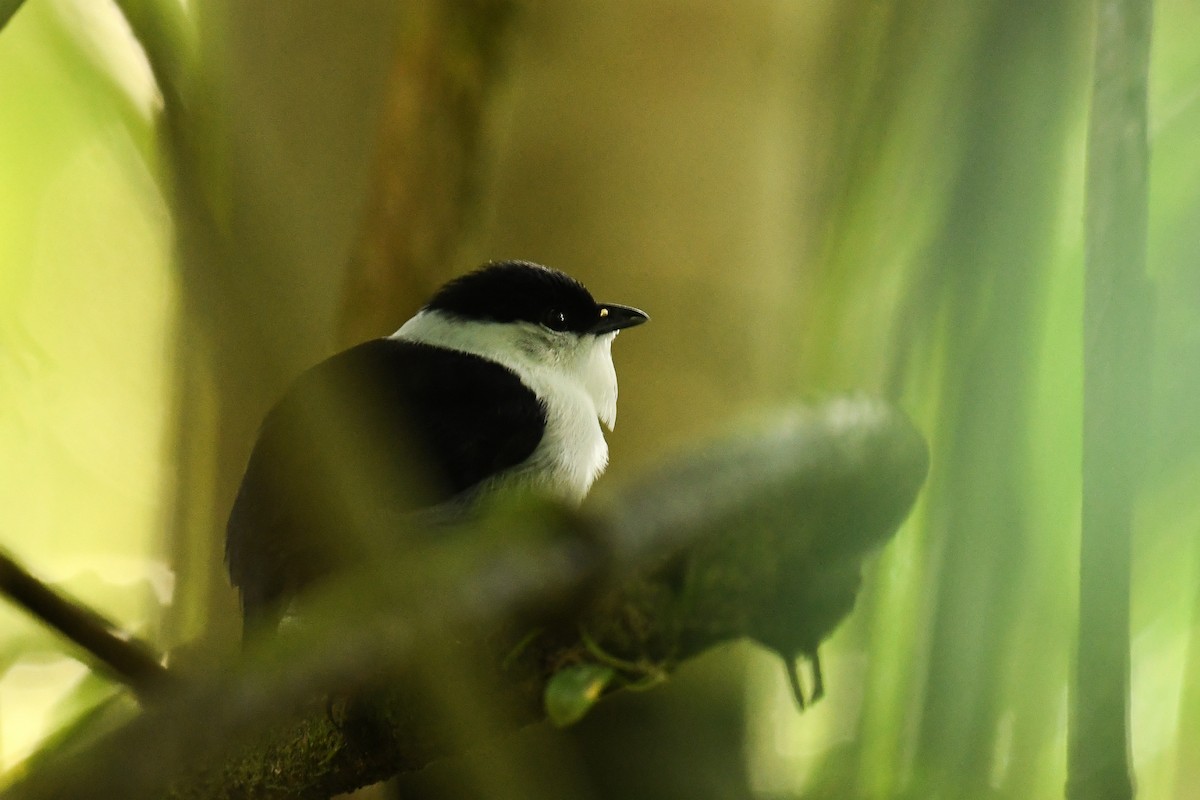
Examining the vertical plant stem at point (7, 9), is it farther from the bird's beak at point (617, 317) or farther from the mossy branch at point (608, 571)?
the bird's beak at point (617, 317)

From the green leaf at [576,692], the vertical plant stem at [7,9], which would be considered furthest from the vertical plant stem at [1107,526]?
the vertical plant stem at [7,9]

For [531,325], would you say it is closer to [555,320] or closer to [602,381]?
[555,320]

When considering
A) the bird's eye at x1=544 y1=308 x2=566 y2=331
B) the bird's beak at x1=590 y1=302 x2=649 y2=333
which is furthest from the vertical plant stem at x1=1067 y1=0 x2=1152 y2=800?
the bird's eye at x1=544 y1=308 x2=566 y2=331

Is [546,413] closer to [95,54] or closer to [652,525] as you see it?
[95,54]

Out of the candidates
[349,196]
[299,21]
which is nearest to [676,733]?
[349,196]

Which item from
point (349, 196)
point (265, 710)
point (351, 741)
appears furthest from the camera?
point (349, 196)

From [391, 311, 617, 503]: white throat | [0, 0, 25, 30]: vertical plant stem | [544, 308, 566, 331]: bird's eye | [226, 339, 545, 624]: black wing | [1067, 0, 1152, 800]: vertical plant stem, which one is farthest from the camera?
[544, 308, 566, 331]: bird's eye

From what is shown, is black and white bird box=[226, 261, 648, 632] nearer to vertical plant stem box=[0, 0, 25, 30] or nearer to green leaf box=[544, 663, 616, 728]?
green leaf box=[544, 663, 616, 728]
